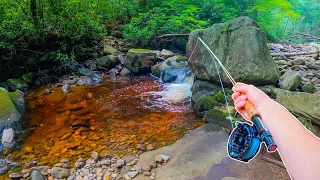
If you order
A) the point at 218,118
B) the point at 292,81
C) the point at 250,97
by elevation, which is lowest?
the point at 218,118

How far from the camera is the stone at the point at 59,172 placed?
3.68m

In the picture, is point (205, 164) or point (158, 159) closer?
point (205, 164)

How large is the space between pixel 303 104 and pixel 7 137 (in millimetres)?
5866

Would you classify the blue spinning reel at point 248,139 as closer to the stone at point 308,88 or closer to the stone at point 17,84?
the stone at point 308,88

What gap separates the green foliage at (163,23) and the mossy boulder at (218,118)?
6.56m

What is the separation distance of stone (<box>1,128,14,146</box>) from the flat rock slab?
2728mm

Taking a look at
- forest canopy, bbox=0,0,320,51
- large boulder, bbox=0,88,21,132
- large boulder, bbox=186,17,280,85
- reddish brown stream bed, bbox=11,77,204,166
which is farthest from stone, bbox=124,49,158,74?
large boulder, bbox=0,88,21,132

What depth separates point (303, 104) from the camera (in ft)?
14.7

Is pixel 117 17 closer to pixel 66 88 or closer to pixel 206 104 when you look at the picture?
pixel 66 88

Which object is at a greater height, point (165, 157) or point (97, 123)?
point (165, 157)

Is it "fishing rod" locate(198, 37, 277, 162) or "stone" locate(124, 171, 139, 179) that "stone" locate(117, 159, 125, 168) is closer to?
"stone" locate(124, 171, 139, 179)

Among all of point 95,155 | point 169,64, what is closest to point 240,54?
point 169,64

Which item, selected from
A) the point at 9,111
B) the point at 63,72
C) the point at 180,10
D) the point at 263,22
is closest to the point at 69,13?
the point at 63,72

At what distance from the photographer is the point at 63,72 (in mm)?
9328
